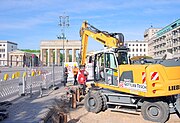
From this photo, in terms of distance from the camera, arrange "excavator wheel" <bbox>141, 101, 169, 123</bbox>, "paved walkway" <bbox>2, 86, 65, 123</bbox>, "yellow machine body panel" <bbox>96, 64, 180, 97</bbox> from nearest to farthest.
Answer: "paved walkway" <bbox>2, 86, 65, 123</bbox>, "yellow machine body panel" <bbox>96, 64, 180, 97</bbox>, "excavator wheel" <bbox>141, 101, 169, 123</bbox>

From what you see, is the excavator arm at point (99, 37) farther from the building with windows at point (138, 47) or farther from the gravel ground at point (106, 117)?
the building with windows at point (138, 47)

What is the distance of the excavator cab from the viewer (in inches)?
427

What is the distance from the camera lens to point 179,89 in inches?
374

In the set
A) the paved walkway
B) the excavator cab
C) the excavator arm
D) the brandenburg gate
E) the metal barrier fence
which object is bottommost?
the paved walkway

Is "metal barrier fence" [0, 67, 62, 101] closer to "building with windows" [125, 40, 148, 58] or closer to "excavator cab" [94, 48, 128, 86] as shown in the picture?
"excavator cab" [94, 48, 128, 86]

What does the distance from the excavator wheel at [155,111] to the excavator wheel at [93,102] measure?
6.75 feet

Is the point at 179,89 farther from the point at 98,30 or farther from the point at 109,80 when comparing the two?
the point at 98,30

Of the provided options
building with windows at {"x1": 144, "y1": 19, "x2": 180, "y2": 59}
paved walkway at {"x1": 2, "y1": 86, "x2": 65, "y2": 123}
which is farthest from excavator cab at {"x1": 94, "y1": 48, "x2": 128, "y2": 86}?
building with windows at {"x1": 144, "y1": 19, "x2": 180, "y2": 59}

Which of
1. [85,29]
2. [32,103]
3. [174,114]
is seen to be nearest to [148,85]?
[174,114]

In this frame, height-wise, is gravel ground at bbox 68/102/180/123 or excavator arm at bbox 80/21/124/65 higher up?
excavator arm at bbox 80/21/124/65

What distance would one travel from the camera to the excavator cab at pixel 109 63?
10852 mm

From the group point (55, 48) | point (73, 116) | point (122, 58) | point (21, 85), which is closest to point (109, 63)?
point (122, 58)

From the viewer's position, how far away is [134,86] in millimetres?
9758

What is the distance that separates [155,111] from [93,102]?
2899mm
